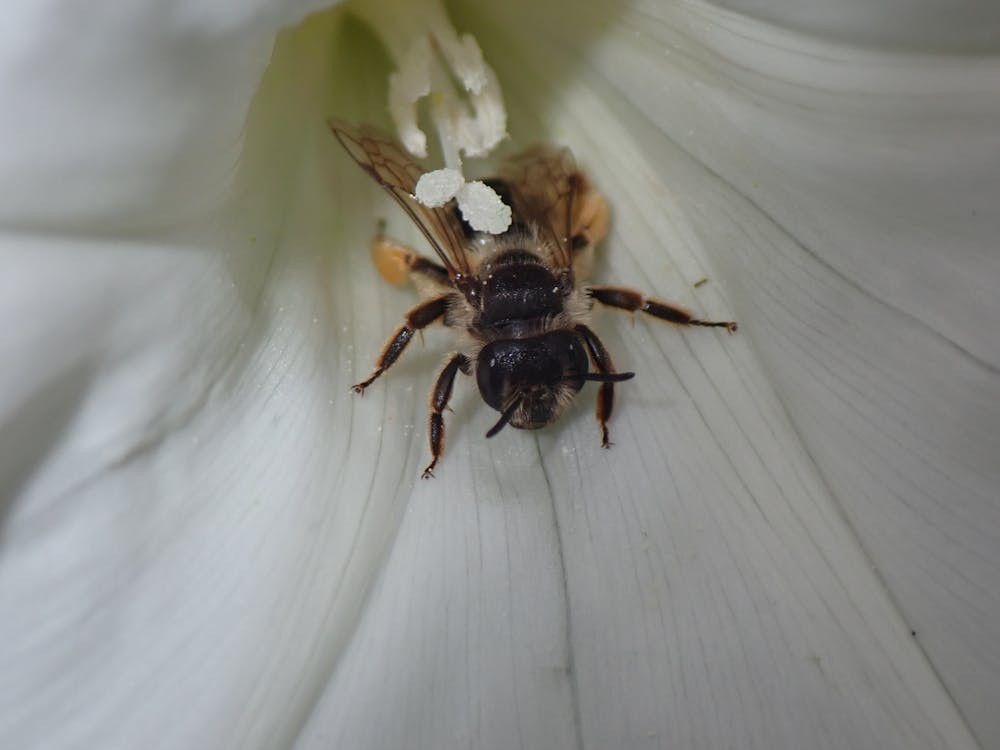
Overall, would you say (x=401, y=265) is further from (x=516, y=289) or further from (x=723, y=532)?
(x=723, y=532)

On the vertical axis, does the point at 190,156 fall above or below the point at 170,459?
above

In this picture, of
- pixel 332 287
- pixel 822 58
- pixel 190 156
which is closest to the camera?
pixel 190 156

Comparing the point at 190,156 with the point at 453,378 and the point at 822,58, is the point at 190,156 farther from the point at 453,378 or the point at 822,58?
the point at 822,58

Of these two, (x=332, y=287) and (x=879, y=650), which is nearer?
(x=879, y=650)

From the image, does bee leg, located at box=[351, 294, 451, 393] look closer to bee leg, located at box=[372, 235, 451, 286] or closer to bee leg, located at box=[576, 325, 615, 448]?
bee leg, located at box=[372, 235, 451, 286]

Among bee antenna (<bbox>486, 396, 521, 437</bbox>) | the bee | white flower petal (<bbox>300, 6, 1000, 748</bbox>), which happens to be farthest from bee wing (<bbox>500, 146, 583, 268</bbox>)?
bee antenna (<bbox>486, 396, 521, 437</bbox>)

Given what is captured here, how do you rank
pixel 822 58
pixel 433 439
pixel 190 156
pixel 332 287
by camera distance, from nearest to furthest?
pixel 190 156
pixel 822 58
pixel 433 439
pixel 332 287

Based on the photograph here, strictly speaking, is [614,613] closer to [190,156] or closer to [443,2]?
[190,156]

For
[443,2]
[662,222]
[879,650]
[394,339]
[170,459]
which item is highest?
[443,2]

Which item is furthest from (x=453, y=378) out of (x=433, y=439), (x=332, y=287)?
(x=332, y=287)
